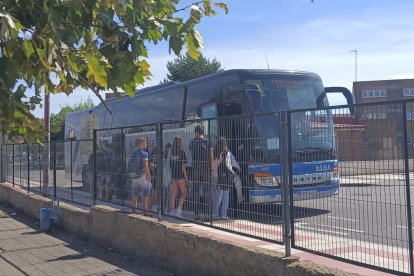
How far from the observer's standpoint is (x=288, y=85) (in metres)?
12.9

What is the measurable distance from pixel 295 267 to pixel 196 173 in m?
2.51

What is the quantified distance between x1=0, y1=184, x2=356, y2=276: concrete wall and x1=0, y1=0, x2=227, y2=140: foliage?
2369 mm

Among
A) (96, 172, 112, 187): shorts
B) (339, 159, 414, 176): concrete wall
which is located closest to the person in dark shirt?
(339, 159, 414, 176): concrete wall

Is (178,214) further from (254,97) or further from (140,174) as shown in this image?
(254,97)

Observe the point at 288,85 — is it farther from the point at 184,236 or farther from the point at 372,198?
the point at 372,198

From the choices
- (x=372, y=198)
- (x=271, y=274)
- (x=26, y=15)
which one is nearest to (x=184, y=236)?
(x=271, y=274)

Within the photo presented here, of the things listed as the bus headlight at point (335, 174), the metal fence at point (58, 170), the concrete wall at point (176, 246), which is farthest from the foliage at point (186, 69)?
the bus headlight at point (335, 174)

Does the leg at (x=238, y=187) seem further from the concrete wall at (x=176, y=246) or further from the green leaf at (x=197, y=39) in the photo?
the green leaf at (x=197, y=39)

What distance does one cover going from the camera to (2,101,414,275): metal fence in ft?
15.9

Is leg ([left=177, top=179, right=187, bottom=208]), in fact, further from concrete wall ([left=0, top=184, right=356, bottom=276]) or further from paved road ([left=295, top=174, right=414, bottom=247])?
paved road ([left=295, top=174, right=414, bottom=247])

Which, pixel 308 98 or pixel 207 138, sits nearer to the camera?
pixel 207 138

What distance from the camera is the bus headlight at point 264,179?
621cm

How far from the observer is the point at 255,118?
252 inches

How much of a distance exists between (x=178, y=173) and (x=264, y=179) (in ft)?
6.64
